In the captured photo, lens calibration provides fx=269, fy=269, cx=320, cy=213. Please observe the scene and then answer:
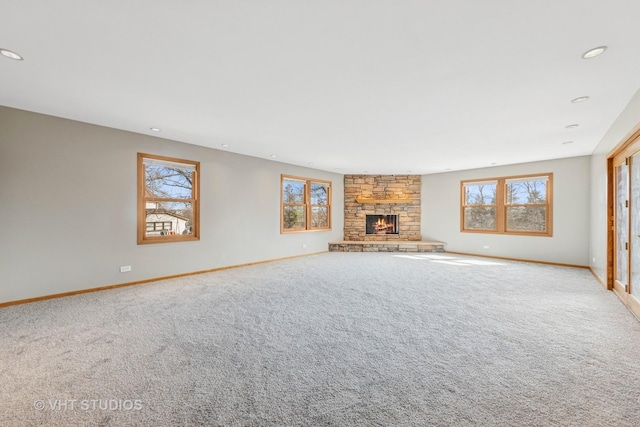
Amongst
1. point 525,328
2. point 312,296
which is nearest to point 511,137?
point 525,328

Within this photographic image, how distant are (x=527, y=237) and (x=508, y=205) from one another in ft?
2.89

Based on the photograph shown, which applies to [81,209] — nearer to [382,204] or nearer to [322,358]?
[322,358]

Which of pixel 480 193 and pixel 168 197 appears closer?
pixel 168 197

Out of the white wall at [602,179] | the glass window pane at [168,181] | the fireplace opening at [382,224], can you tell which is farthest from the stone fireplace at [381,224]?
the glass window pane at [168,181]

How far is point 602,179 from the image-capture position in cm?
452

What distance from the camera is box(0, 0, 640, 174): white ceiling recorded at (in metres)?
1.69

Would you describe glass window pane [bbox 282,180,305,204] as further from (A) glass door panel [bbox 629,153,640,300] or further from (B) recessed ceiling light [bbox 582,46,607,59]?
(A) glass door panel [bbox 629,153,640,300]

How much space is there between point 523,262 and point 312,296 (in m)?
5.55

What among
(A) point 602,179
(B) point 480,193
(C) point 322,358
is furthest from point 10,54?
(B) point 480,193

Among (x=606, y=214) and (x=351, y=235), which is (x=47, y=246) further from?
(x=606, y=214)

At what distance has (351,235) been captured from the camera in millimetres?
8602

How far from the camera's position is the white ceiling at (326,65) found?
66.7 inches

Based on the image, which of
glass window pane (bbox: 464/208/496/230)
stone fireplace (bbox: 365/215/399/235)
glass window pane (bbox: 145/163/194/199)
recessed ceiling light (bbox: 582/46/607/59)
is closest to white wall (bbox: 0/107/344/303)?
glass window pane (bbox: 145/163/194/199)

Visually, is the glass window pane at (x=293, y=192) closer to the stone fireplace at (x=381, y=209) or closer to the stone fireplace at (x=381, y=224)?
the stone fireplace at (x=381, y=209)
